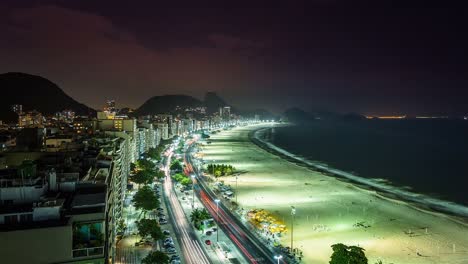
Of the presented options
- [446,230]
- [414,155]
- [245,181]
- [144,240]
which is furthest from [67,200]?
[414,155]

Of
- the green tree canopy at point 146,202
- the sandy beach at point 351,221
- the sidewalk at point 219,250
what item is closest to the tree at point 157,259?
the sidewalk at point 219,250

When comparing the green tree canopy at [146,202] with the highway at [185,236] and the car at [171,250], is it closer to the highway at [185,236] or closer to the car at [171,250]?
the highway at [185,236]

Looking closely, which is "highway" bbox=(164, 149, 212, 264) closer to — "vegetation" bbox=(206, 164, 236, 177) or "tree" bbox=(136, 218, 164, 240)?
"tree" bbox=(136, 218, 164, 240)

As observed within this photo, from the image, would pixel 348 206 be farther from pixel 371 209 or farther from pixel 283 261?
pixel 283 261

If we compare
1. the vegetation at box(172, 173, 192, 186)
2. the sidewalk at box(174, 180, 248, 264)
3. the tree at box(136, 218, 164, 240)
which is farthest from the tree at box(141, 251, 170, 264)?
the vegetation at box(172, 173, 192, 186)

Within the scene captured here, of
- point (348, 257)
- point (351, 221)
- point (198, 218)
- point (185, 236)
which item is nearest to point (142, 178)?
point (198, 218)
